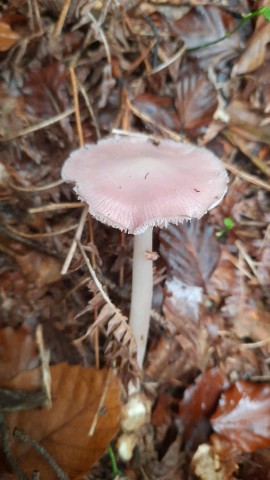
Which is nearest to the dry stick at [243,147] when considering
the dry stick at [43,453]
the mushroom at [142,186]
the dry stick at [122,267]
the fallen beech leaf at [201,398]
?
the mushroom at [142,186]

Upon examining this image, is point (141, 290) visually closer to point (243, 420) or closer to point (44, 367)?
point (44, 367)

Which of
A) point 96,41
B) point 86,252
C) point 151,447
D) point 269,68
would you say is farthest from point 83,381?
point 269,68

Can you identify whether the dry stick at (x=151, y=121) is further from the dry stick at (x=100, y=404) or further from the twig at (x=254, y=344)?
the dry stick at (x=100, y=404)

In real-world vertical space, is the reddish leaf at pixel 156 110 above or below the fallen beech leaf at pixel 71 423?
above

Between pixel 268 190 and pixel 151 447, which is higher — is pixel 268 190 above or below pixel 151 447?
above

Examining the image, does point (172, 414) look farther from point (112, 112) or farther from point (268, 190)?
point (112, 112)

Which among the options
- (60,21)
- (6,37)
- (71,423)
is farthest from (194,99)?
(71,423)

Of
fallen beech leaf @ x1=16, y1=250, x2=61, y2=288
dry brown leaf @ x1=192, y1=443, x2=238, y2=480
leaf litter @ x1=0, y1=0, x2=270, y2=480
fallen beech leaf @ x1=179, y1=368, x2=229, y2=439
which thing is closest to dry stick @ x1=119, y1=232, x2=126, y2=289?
leaf litter @ x1=0, y1=0, x2=270, y2=480
